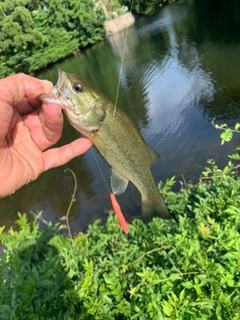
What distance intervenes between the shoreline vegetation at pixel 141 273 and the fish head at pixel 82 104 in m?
1.40

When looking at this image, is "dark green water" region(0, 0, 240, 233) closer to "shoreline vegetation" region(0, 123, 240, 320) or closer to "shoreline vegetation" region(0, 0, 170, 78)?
"shoreline vegetation" region(0, 123, 240, 320)

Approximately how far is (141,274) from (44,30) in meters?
53.1

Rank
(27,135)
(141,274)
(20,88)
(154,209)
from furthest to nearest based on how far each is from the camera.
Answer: (27,135) < (141,274) < (154,209) < (20,88)

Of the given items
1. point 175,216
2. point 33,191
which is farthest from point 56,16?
point 175,216

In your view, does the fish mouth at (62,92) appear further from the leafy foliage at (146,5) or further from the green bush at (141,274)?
the leafy foliage at (146,5)

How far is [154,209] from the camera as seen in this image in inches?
111

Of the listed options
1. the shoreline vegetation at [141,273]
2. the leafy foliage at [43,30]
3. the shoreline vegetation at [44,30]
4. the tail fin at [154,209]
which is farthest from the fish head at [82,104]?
the leafy foliage at [43,30]

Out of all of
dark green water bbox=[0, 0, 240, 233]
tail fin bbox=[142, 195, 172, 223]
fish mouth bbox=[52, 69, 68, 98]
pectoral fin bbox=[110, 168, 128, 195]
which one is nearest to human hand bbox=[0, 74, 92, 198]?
fish mouth bbox=[52, 69, 68, 98]

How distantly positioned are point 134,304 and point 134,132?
5.51ft

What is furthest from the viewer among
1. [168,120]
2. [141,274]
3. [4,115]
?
[168,120]

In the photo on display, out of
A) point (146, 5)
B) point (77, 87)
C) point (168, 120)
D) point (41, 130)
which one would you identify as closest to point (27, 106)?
point (41, 130)

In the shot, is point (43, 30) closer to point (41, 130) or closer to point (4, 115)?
point (41, 130)

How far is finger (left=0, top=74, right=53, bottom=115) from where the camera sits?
254 centimetres

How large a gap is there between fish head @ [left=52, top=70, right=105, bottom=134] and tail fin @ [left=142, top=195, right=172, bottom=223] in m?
0.85
